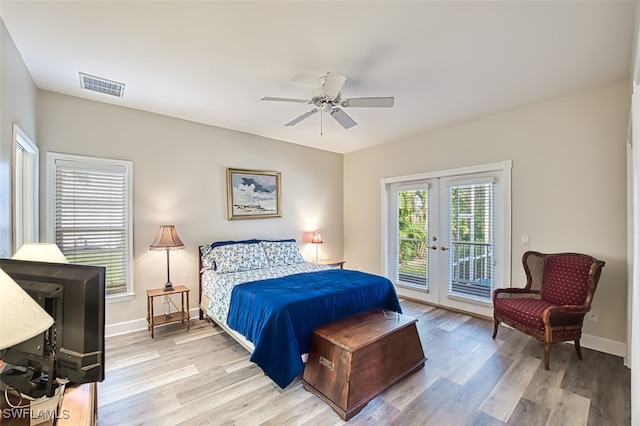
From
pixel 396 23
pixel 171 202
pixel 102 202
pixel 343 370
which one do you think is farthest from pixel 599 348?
pixel 102 202

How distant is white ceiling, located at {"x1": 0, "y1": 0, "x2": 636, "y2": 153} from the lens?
1.95 m

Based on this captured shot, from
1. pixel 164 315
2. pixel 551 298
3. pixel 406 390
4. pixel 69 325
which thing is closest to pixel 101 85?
pixel 164 315

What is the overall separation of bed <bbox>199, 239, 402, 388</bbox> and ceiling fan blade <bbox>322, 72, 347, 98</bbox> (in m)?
1.82

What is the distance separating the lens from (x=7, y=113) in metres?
2.07

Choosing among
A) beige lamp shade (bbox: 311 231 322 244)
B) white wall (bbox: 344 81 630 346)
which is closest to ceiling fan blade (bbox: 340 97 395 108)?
white wall (bbox: 344 81 630 346)

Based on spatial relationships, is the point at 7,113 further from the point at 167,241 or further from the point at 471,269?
the point at 471,269

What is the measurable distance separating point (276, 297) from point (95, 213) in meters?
2.46

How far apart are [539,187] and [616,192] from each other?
0.66m

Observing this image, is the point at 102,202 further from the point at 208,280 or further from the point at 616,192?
the point at 616,192

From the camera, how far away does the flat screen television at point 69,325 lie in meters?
1.05

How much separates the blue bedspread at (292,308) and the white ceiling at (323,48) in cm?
205

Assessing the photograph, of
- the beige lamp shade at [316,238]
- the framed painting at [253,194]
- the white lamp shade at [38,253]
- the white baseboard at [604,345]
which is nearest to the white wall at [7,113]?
the white lamp shade at [38,253]

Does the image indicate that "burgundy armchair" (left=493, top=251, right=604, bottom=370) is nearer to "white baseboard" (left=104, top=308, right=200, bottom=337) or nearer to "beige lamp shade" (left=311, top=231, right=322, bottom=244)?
"beige lamp shade" (left=311, top=231, right=322, bottom=244)

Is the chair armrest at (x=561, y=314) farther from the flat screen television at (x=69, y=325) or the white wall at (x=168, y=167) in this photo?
the white wall at (x=168, y=167)
